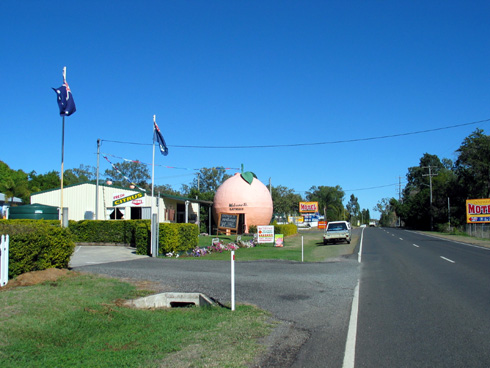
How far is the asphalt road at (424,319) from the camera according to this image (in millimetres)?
5555

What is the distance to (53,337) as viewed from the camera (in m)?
6.02

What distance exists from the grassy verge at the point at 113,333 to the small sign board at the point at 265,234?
64.1 ft

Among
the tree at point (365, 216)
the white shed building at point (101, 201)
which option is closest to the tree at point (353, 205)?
the tree at point (365, 216)

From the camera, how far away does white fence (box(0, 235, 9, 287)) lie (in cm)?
950

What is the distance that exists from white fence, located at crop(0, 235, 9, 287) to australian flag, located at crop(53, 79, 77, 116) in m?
5.80

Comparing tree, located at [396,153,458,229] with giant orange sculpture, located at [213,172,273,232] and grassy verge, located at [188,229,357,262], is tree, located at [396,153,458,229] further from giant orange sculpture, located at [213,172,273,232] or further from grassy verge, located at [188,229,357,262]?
grassy verge, located at [188,229,357,262]

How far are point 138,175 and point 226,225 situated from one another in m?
49.5

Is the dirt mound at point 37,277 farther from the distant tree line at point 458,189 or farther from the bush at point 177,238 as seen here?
the distant tree line at point 458,189

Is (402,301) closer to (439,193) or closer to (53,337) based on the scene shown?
(53,337)

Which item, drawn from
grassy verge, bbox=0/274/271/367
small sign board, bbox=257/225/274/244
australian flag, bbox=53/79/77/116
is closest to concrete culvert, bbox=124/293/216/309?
grassy verge, bbox=0/274/271/367

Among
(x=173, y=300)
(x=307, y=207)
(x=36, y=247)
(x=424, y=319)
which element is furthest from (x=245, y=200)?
(x=307, y=207)

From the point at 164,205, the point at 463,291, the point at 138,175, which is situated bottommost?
the point at 463,291

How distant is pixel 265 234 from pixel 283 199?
50.9 m

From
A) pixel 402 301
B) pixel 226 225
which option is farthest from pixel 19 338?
pixel 226 225
